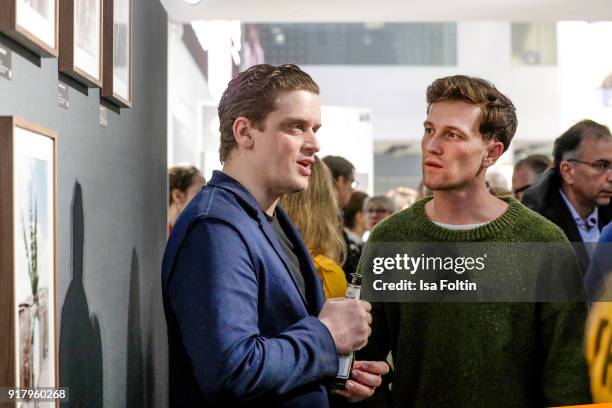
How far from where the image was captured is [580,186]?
380 cm

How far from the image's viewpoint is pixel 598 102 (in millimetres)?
13234

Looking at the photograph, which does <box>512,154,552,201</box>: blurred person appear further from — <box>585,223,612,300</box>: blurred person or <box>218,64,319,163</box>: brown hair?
<box>218,64,319,163</box>: brown hair

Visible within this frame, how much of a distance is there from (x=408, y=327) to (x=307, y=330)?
0.64 meters

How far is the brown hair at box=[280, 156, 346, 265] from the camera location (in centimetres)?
331

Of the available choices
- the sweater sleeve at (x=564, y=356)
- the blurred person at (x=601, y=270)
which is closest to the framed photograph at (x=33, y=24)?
the sweater sleeve at (x=564, y=356)

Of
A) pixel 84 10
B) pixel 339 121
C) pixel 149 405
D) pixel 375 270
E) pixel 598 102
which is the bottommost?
pixel 149 405

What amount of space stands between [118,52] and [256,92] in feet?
2.45

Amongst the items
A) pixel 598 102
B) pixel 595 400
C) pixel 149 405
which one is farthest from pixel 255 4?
pixel 598 102

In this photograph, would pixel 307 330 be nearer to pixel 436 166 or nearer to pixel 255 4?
pixel 436 166

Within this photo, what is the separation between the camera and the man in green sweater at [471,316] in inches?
86.9

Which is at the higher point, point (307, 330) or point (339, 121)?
point (339, 121)

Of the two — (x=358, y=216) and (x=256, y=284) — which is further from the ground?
(x=358, y=216)

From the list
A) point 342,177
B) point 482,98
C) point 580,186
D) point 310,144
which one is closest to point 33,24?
point 310,144

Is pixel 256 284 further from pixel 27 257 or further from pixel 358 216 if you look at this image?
pixel 358 216
